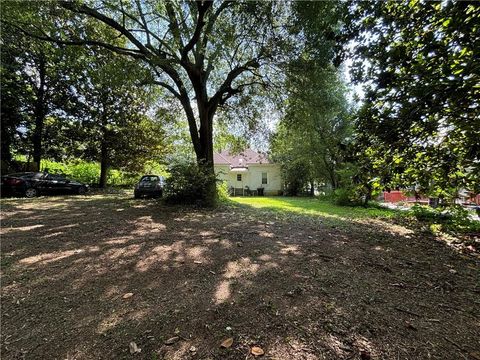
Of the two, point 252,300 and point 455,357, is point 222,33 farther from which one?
point 455,357

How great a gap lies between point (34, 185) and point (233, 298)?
1442cm

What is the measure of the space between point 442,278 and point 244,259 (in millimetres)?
2790

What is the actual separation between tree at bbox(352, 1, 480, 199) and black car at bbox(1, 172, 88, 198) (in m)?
15.1

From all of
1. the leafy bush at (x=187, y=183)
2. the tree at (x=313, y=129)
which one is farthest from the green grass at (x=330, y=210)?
the leafy bush at (x=187, y=183)

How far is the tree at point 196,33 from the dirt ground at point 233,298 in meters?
5.97

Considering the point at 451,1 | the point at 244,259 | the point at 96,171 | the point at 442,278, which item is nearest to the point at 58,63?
the point at 96,171

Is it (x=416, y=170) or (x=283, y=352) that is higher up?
(x=416, y=170)

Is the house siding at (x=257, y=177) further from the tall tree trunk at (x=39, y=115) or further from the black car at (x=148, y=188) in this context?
the tall tree trunk at (x=39, y=115)

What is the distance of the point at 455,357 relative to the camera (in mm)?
1924

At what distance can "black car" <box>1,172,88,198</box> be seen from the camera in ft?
39.2

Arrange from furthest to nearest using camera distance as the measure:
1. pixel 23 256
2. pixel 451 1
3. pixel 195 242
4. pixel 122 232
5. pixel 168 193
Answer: pixel 168 193 < pixel 122 232 < pixel 195 242 < pixel 23 256 < pixel 451 1

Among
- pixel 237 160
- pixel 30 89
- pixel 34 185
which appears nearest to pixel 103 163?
pixel 30 89

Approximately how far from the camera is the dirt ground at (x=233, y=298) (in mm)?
2031

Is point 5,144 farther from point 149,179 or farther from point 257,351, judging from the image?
point 257,351
